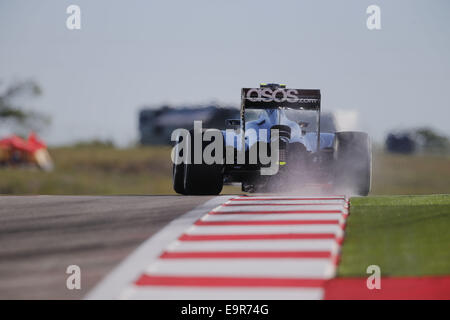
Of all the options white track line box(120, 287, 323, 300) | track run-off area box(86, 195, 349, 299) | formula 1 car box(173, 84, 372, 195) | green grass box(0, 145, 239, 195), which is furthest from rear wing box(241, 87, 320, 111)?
green grass box(0, 145, 239, 195)

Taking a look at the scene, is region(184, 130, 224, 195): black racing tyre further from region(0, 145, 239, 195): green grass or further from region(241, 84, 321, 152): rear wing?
region(0, 145, 239, 195): green grass

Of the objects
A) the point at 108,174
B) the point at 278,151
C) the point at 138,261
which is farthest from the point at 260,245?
the point at 108,174

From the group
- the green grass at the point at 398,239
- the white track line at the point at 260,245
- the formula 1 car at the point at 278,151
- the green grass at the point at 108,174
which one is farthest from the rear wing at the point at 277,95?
the green grass at the point at 108,174

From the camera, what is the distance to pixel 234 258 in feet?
23.0

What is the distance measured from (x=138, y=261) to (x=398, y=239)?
2.78m

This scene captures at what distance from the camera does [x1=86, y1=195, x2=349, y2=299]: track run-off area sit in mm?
6066

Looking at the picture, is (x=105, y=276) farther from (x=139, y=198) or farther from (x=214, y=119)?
(x=214, y=119)

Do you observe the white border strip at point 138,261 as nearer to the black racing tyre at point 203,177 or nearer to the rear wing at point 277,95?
the black racing tyre at point 203,177

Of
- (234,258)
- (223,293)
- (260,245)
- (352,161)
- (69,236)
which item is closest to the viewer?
(223,293)

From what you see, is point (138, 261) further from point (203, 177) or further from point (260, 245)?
point (203, 177)

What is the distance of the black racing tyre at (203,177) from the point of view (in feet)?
39.8

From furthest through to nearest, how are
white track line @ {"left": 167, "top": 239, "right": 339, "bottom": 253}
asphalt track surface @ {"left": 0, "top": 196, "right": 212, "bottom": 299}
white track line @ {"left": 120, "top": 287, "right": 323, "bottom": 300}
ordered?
white track line @ {"left": 167, "top": 239, "right": 339, "bottom": 253}
asphalt track surface @ {"left": 0, "top": 196, "right": 212, "bottom": 299}
white track line @ {"left": 120, "top": 287, "right": 323, "bottom": 300}
